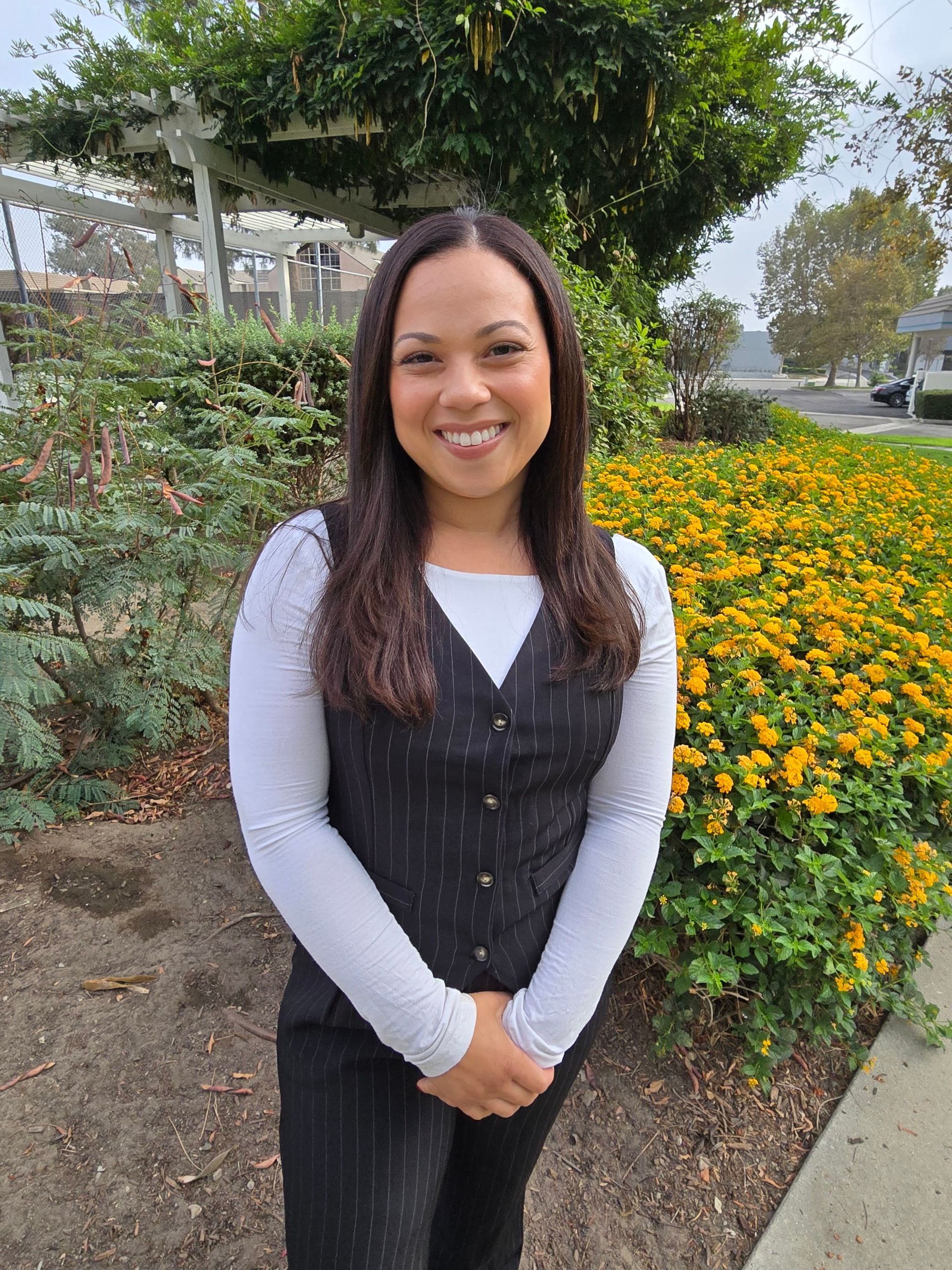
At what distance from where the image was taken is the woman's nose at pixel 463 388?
3.22 feet

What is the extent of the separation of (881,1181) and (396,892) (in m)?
1.56

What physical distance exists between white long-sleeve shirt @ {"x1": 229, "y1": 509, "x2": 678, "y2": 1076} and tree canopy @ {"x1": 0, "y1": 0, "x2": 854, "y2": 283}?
6082 millimetres

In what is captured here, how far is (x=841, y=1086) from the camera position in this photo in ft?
6.51

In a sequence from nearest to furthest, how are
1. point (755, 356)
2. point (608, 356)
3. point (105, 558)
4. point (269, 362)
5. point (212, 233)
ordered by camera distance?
point (105, 558) < point (269, 362) < point (608, 356) < point (212, 233) < point (755, 356)

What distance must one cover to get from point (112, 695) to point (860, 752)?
2577 mm

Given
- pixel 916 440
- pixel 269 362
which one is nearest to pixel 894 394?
pixel 916 440

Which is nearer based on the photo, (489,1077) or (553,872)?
(489,1077)

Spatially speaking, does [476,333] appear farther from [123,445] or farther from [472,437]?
[123,445]

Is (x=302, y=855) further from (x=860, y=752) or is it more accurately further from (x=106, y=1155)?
(x=860, y=752)

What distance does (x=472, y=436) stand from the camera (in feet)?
3.36

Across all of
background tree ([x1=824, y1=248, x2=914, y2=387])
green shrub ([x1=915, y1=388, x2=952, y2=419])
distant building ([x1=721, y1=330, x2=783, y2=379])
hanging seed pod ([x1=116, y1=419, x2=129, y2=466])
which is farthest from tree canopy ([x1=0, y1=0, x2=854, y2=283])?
distant building ([x1=721, y1=330, x2=783, y2=379])

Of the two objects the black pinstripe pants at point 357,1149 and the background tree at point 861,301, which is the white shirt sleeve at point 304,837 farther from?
the background tree at point 861,301

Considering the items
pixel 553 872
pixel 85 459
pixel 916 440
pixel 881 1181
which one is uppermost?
pixel 85 459

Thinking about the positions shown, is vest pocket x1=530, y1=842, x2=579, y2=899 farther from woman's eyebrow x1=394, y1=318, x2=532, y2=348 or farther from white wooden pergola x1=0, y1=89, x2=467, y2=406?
white wooden pergola x1=0, y1=89, x2=467, y2=406
